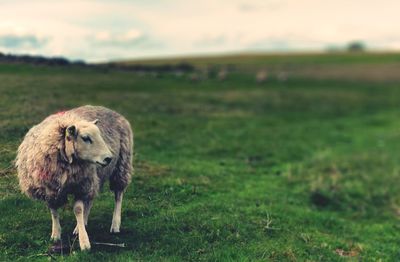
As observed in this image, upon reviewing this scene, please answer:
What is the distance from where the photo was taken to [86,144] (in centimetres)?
755

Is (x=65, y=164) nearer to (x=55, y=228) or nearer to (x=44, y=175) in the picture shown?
(x=44, y=175)

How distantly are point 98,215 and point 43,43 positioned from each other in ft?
18.0

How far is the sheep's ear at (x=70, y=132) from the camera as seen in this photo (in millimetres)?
7496

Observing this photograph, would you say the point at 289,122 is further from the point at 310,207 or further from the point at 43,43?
the point at 43,43

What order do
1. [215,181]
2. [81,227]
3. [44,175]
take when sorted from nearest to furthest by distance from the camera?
[44,175] → [81,227] → [215,181]

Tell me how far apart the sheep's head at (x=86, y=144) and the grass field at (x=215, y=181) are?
66.8 inches

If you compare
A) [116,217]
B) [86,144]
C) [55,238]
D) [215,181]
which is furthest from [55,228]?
[215,181]

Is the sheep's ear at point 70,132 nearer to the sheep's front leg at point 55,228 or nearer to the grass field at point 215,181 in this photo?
the sheep's front leg at point 55,228

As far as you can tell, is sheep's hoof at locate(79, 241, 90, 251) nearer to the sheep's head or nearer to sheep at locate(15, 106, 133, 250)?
sheep at locate(15, 106, 133, 250)

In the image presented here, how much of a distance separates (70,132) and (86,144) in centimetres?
32

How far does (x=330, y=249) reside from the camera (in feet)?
35.1

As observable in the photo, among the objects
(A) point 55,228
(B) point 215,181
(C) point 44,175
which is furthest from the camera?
(B) point 215,181

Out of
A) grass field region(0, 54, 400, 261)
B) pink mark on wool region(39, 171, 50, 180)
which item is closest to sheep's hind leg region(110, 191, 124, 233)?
grass field region(0, 54, 400, 261)

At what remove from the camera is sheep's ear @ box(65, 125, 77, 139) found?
24.6ft
